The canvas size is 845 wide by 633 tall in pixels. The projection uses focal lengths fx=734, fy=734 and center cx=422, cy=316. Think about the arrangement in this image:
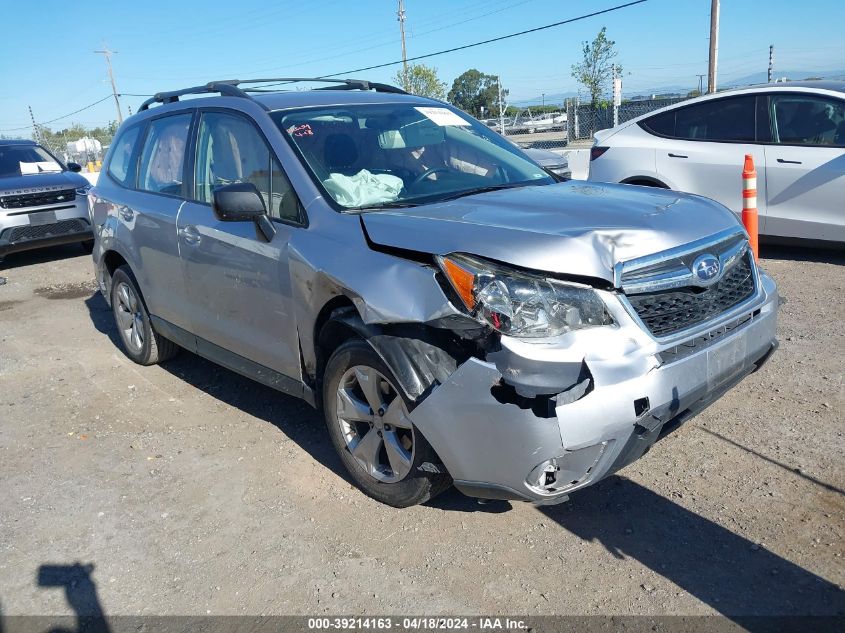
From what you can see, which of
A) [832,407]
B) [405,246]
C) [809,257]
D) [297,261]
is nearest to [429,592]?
[405,246]

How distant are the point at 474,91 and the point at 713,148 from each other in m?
78.7

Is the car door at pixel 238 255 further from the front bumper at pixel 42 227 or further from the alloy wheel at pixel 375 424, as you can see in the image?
the front bumper at pixel 42 227

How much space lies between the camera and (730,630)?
8.17 ft

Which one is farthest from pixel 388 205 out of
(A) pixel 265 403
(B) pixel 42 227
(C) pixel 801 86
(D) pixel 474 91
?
(D) pixel 474 91

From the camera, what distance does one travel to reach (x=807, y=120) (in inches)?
270

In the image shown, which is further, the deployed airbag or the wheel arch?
the wheel arch

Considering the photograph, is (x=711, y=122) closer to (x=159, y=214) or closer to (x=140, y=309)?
(x=159, y=214)

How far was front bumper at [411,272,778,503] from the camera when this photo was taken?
261 cm

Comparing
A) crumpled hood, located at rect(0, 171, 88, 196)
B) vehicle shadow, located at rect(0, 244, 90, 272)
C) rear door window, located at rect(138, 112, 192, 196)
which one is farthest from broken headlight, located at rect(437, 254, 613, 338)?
vehicle shadow, located at rect(0, 244, 90, 272)

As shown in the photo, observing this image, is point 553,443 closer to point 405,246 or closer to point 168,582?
point 405,246

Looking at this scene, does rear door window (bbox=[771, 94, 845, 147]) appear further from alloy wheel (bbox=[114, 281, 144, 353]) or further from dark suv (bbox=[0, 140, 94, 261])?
dark suv (bbox=[0, 140, 94, 261])

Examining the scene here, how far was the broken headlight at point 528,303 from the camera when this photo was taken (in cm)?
268

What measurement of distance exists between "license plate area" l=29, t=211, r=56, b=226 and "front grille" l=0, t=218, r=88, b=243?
42mm

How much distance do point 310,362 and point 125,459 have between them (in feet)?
4.63
